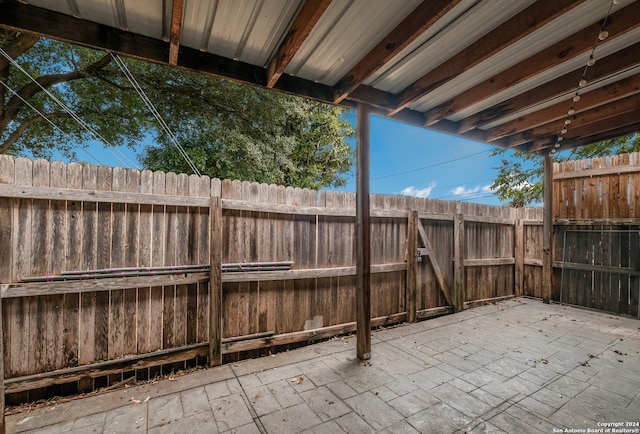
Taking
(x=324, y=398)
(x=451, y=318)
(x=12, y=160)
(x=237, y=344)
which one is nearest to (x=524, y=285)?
(x=451, y=318)

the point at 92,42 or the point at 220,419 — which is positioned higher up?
the point at 92,42

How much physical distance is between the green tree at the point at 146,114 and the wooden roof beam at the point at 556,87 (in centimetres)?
446

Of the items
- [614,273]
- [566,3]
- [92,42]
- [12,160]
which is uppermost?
[566,3]

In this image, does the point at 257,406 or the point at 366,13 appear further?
the point at 257,406

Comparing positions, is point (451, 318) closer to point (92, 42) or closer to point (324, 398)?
point (324, 398)

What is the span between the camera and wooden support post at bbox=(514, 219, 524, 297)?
5262mm

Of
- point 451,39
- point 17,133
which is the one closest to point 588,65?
point 451,39

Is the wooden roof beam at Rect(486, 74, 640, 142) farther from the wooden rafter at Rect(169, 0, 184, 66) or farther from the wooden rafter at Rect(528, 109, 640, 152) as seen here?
the wooden rafter at Rect(169, 0, 184, 66)

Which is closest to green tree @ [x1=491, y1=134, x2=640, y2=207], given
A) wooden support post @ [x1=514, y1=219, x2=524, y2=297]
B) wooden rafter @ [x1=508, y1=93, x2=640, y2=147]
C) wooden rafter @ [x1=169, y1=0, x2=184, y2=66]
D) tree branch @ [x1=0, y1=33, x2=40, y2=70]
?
wooden support post @ [x1=514, y1=219, x2=524, y2=297]

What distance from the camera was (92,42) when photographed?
1788 mm

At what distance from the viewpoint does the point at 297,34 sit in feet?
5.62

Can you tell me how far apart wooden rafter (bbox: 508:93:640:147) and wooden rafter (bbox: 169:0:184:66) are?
4.47 m

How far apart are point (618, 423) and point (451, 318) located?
7.46ft

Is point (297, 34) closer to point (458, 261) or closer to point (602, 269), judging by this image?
point (458, 261)
